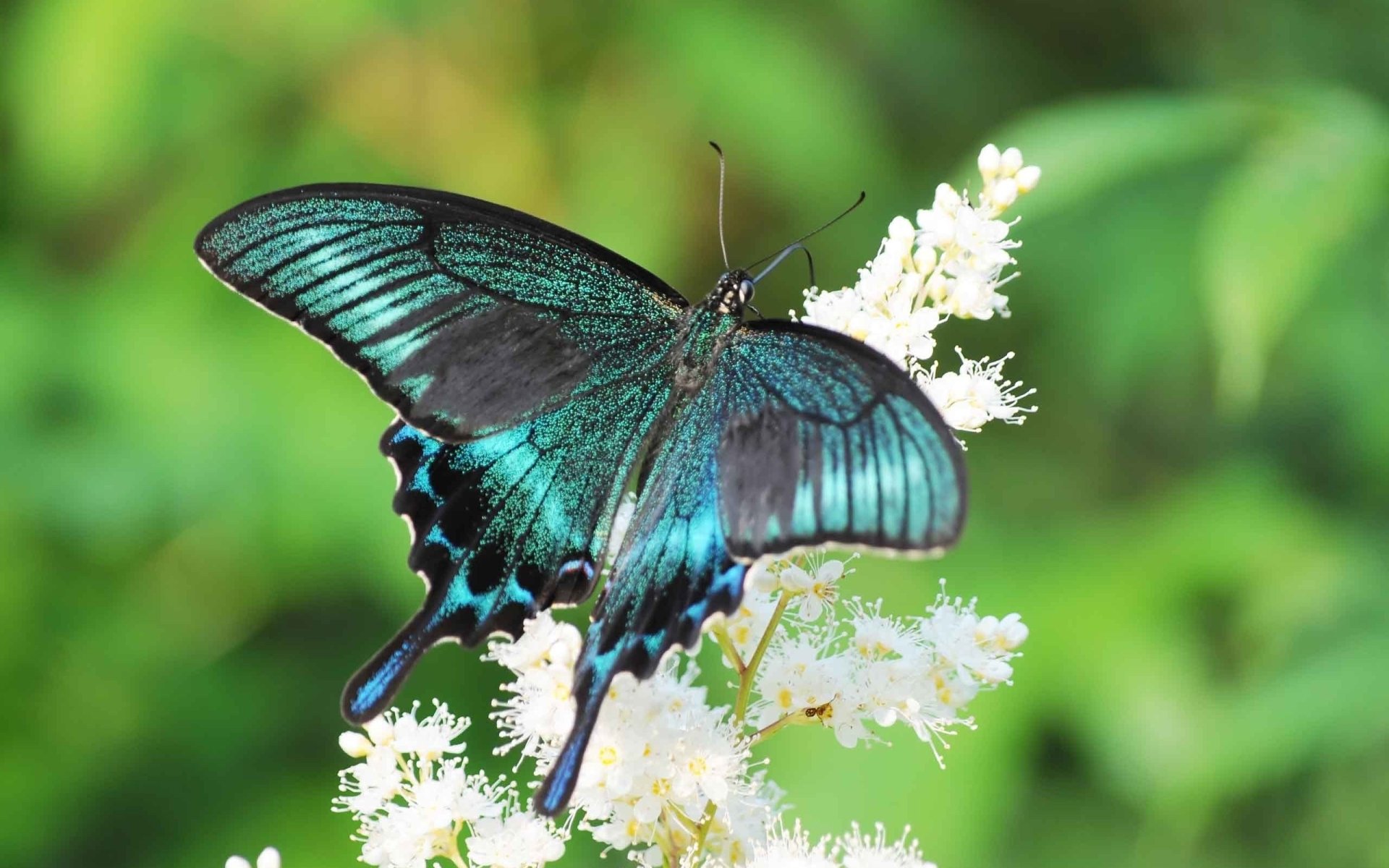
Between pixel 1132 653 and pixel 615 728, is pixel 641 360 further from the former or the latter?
pixel 1132 653

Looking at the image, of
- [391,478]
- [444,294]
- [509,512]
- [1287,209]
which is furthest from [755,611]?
[391,478]

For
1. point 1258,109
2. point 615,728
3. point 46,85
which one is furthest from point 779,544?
point 46,85

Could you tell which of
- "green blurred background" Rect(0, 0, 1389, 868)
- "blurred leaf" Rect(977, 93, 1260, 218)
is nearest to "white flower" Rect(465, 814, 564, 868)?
"blurred leaf" Rect(977, 93, 1260, 218)

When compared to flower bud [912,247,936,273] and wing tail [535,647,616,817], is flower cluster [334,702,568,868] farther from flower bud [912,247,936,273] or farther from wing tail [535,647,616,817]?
flower bud [912,247,936,273]

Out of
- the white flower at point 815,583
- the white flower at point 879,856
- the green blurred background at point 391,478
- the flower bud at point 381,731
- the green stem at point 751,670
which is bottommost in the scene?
the flower bud at point 381,731

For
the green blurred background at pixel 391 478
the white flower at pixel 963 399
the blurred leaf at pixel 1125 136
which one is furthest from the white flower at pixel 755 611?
the green blurred background at pixel 391 478

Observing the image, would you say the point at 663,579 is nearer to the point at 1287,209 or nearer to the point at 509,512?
the point at 509,512

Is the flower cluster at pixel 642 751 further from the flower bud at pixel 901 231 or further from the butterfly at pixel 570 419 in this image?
the flower bud at pixel 901 231
